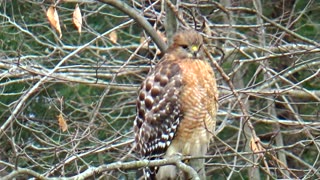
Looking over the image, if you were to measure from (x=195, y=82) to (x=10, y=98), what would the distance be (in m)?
3.60

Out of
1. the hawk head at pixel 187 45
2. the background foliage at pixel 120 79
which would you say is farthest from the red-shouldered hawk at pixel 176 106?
the background foliage at pixel 120 79

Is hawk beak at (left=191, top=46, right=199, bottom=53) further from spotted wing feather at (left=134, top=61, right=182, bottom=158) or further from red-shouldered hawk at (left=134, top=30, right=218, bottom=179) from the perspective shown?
spotted wing feather at (left=134, top=61, right=182, bottom=158)

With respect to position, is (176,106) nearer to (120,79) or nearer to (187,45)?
(187,45)

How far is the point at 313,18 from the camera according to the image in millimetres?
10852

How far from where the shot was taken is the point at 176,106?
23.1ft

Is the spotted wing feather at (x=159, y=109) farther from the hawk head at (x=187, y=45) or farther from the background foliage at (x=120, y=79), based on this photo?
the background foliage at (x=120, y=79)

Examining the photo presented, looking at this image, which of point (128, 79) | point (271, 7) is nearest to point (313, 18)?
point (271, 7)

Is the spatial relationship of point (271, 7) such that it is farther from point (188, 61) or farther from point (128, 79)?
point (188, 61)

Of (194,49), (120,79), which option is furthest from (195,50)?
(120,79)

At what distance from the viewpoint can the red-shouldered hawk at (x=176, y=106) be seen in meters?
6.98

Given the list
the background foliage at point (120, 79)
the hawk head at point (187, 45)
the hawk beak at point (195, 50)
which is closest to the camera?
the hawk head at point (187, 45)

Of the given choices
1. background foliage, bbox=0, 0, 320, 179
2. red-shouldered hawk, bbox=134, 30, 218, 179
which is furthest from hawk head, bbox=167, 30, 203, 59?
background foliage, bbox=0, 0, 320, 179

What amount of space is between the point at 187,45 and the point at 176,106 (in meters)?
0.43

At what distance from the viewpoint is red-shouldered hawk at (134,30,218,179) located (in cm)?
698
